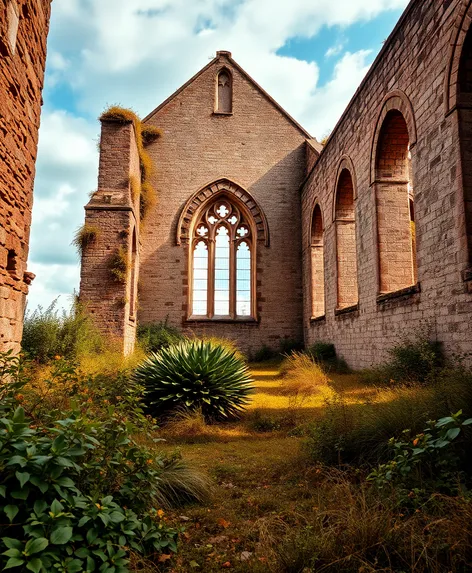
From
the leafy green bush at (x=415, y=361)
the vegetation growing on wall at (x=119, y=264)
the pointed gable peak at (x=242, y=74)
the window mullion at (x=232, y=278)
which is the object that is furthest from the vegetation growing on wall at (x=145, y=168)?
the leafy green bush at (x=415, y=361)

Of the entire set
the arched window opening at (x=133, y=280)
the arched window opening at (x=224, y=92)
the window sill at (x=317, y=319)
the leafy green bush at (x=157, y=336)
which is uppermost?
the arched window opening at (x=224, y=92)

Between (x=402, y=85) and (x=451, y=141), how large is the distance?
2.33 metres

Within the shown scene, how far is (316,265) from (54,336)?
885 centimetres

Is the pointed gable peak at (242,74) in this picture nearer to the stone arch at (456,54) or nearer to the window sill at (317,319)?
the window sill at (317,319)

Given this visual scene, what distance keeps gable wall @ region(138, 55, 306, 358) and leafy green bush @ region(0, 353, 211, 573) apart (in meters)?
12.5

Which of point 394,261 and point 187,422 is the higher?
point 394,261

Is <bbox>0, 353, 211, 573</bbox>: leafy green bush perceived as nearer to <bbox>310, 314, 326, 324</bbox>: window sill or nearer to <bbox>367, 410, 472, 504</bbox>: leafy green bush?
<bbox>367, 410, 472, 504</bbox>: leafy green bush

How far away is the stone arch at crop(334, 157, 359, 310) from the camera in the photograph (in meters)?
11.8

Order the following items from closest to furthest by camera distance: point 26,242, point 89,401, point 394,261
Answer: point 89,401
point 26,242
point 394,261

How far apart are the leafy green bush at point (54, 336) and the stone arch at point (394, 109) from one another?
6.99 meters

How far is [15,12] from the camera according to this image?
14.5 feet

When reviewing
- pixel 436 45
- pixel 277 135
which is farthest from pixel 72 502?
pixel 277 135

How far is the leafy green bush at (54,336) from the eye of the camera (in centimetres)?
848

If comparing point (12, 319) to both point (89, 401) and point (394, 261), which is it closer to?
point (89, 401)
